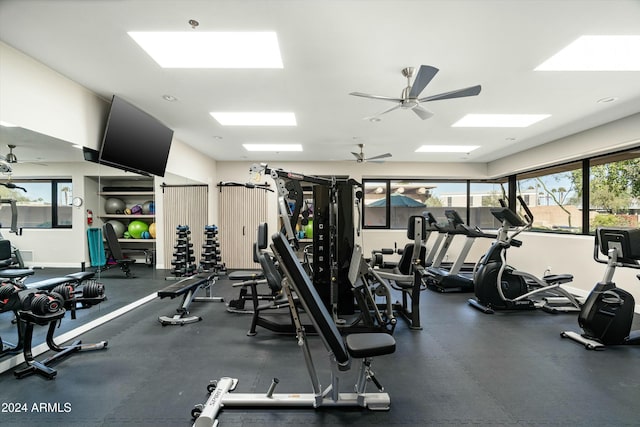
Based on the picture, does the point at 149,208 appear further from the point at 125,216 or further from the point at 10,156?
the point at 10,156

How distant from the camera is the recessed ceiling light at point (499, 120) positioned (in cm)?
393

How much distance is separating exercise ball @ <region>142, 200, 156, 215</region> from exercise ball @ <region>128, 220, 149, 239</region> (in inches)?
7.2

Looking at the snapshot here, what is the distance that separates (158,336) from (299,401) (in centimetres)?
208

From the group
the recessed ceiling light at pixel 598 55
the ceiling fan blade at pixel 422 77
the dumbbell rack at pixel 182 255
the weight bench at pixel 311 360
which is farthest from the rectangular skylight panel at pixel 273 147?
the weight bench at pixel 311 360

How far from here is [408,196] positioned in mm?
7805

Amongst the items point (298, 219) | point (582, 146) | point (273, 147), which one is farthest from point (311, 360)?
point (582, 146)

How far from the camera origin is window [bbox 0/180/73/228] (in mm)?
2641

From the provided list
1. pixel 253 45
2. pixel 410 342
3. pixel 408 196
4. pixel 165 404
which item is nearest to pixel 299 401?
pixel 165 404

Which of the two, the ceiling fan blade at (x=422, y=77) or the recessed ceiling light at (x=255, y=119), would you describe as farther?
the recessed ceiling light at (x=255, y=119)

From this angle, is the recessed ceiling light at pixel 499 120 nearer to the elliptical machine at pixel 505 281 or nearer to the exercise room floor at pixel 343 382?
the elliptical machine at pixel 505 281

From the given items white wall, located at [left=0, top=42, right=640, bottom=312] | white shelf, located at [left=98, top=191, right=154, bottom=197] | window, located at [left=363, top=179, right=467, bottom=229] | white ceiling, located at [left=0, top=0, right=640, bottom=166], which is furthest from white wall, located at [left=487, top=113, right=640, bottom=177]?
white shelf, located at [left=98, top=191, right=154, bottom=197]

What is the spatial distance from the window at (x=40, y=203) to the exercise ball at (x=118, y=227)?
60 centimetres

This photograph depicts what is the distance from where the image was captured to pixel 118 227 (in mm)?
3971

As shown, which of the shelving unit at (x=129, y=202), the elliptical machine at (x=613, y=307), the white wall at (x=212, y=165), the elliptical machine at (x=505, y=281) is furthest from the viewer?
the elliptical machine at (x=505, y=281)
